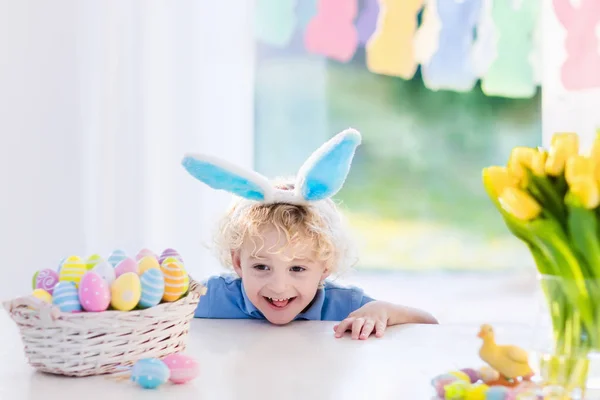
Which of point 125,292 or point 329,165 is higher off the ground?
point 329,165

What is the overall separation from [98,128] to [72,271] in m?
1.57

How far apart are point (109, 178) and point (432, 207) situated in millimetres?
2206

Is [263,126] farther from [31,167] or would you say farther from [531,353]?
[531,353]

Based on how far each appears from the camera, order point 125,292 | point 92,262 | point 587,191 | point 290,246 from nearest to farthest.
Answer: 1. point 587,191
2. point 125,292
3. point 92,262
4. point 290,246

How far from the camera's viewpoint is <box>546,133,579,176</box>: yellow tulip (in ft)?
2.53

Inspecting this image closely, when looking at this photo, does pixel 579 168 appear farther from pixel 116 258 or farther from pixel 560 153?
pixel 116 258

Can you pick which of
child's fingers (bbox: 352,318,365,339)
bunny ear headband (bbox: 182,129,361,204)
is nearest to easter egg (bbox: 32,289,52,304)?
bunny ear headband (bbox: 182,129,361,204)

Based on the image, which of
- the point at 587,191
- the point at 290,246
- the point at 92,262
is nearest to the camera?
the point at 587,191

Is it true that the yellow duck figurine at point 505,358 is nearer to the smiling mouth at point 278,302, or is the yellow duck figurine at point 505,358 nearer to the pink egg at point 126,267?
the pink egg at point 126,267

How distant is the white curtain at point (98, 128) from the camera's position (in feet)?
8.02

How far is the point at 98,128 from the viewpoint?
2492 millimetres

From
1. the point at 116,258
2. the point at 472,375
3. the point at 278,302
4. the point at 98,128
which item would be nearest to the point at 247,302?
the point at 278,302

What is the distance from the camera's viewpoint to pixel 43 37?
2449 millimetres

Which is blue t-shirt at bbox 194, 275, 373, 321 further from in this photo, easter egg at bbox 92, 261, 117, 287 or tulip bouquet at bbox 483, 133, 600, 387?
tulip bouquet at bbox 483, 133, 600, 387
